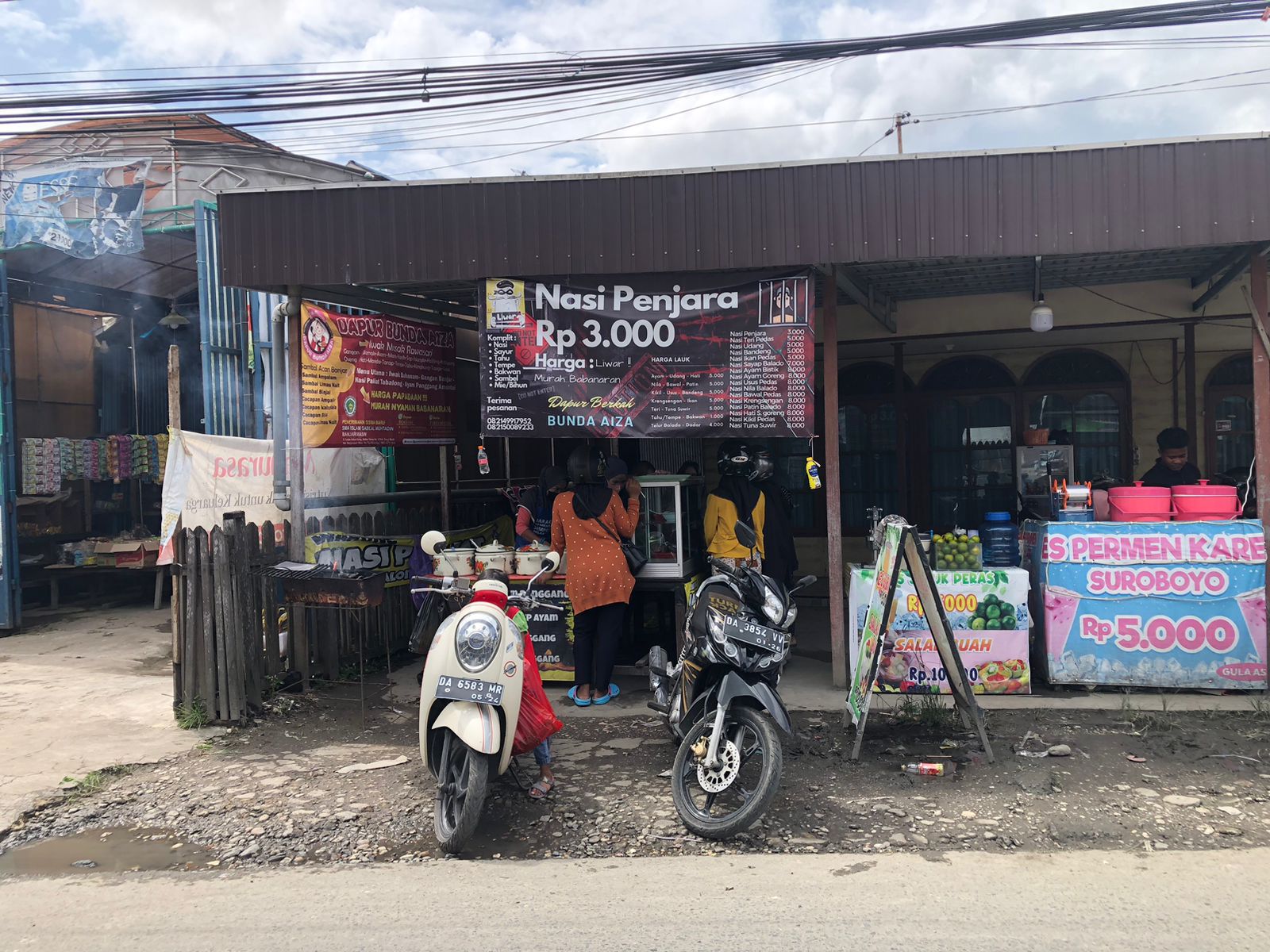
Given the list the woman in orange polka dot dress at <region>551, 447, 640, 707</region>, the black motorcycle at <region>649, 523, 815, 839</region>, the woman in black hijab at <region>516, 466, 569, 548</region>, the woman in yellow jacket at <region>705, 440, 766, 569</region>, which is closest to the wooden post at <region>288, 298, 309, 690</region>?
the woman in black hijab at <region>516, 466, 569, 548</region>

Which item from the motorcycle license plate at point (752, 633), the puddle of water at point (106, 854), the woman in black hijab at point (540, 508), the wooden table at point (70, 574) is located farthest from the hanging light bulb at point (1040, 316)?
the wooden table at point (70, 574)

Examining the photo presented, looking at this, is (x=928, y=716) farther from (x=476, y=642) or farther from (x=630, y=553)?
(x=476, y=642)

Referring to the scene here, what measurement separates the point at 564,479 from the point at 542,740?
273cm

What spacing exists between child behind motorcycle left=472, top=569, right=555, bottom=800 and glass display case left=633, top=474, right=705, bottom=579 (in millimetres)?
2311

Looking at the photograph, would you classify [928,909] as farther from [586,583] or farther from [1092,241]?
[1092,241]

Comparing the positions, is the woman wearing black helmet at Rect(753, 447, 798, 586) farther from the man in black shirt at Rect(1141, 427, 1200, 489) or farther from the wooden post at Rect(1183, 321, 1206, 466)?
the wooden post at Rect(1183, 321, 1206, 466)

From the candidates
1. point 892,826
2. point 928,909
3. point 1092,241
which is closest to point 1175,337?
point 1092,241

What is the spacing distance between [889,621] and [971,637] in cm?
147

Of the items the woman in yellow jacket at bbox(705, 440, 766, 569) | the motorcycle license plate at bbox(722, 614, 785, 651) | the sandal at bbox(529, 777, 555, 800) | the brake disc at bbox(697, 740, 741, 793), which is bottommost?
the sandal at bbox(529, 777, 555, 800)

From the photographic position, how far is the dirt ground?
171 inches

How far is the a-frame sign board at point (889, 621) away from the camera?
5.36 metres

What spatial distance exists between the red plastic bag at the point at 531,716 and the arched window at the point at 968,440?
7.26 meters

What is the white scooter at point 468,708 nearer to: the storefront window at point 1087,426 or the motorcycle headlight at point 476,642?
the motorcycle headlight at point 476,642

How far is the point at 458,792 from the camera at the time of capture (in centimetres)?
434
